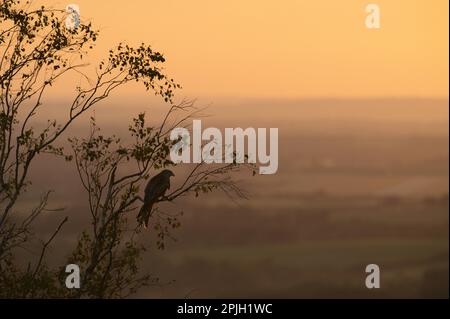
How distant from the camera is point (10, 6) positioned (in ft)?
73.3

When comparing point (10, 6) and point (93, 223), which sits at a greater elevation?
point (10, 6)
